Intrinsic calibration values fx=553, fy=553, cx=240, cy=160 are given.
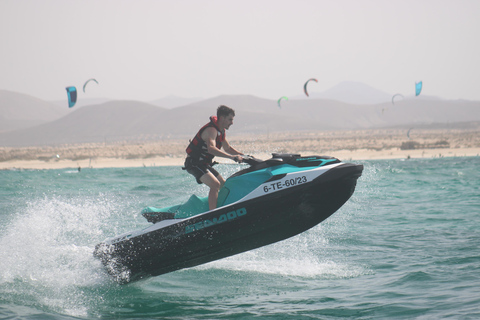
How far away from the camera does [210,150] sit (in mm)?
5855

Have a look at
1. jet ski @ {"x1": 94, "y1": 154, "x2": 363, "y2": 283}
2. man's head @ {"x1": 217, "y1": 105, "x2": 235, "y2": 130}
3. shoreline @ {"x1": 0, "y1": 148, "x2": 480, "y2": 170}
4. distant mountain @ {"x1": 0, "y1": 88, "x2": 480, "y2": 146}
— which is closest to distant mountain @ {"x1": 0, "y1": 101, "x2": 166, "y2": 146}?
distant mountain @ {"x1": 0, "y1": 88, "x2": 480, "y2": 146}

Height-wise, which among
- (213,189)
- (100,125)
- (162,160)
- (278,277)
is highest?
(100,125)

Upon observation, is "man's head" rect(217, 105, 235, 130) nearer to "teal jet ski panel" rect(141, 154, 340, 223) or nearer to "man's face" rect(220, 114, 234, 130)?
"man's face" rect(220, 114, 234, 130)

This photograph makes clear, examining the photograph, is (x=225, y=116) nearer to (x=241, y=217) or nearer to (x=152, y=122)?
(x=241, y=217)

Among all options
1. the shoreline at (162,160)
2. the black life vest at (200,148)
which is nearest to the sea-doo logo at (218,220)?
the black life vest at (200,148)

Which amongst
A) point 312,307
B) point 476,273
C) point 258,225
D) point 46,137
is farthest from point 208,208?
point 46,137

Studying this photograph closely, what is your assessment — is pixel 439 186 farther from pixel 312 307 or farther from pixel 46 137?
pixel 46 137

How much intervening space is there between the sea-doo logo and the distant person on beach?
0.58 ft

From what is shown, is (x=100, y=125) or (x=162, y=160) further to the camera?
(x=100, y=125)

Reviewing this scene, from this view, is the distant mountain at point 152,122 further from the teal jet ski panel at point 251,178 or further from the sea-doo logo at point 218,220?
the sea-doo logo at point 218,220

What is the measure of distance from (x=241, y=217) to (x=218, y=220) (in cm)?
24

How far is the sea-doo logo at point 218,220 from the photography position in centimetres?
576

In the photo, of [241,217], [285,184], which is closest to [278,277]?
[241,217]

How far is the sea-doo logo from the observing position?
576 centimetres
